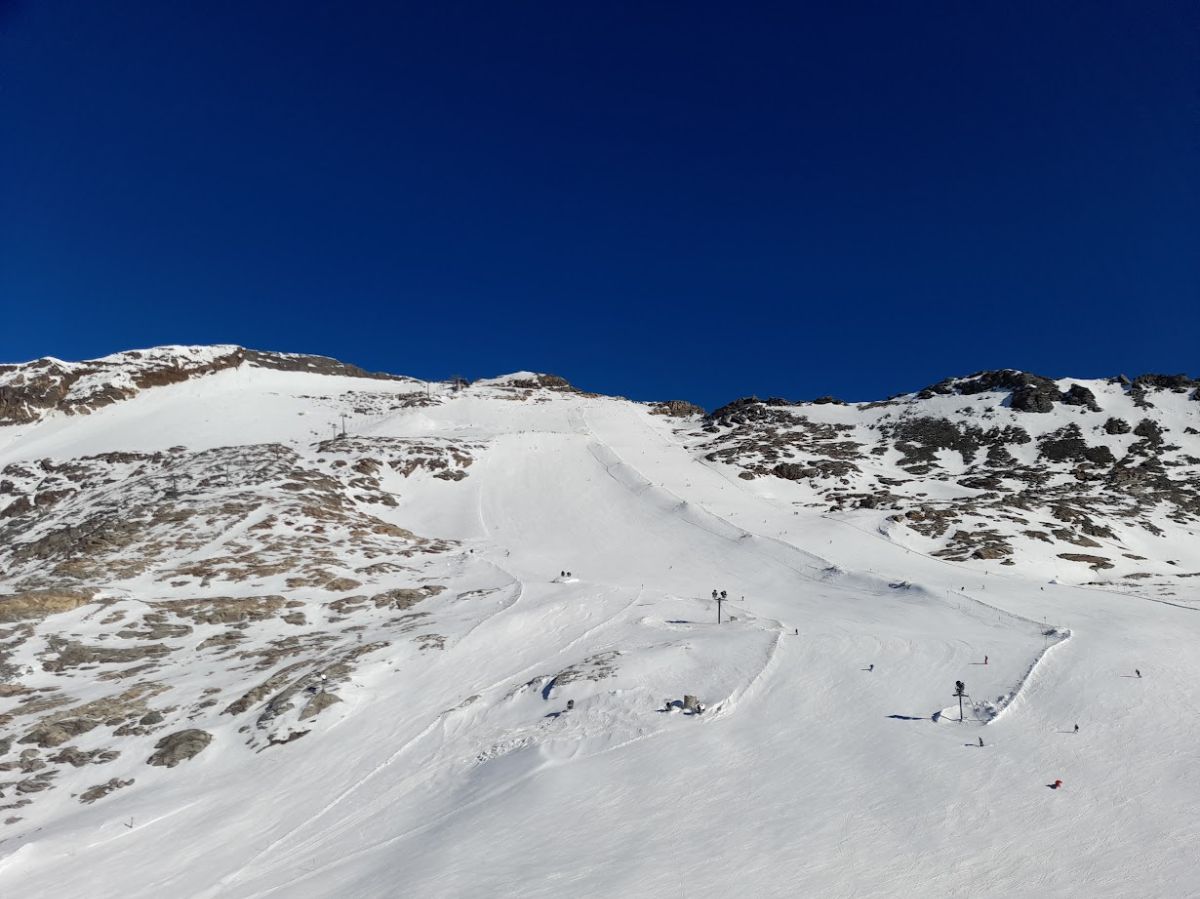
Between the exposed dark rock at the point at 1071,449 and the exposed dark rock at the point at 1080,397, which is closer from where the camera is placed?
the exposed dark rock at the point at 1071,449

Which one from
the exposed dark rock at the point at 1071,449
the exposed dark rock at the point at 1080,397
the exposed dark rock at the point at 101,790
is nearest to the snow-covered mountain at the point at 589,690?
the exposed dark rock at the point at 101,790

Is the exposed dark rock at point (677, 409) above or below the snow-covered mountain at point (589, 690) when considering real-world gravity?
above

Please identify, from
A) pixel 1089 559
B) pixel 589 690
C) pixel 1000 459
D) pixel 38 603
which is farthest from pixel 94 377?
pixel 1000 459

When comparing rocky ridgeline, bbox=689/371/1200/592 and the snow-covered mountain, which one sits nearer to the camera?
the snow-covered mountain

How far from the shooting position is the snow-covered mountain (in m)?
9.88

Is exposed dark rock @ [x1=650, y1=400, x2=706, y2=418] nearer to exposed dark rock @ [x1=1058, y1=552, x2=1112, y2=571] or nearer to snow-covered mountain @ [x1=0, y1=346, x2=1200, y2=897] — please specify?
snow-covered mountain @ [x1=0, y1=346, x2=1200, y2=897]

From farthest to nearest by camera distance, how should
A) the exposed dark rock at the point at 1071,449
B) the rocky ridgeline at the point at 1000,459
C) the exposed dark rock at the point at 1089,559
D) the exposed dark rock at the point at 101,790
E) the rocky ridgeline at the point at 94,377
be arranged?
the rocky ridgeline at the point at 94,377 < the exposed dark rock at the point at 1071,449 < the rocky ridgeline at the point at 1000,459 < the exposed dark rock at the point at 1089,559 < the exposed dark rock at the point at 101,790

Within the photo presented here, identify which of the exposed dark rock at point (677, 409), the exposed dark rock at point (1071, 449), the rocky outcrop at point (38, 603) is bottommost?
the rocky outcrop at point (38, 603)

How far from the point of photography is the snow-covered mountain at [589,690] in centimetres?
988

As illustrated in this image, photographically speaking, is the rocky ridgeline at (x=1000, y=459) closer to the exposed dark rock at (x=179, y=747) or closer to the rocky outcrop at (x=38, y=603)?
the exposed dark rock at (x=179, y=747)

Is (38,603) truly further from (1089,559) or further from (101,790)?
(1089,559)

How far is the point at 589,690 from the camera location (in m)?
16.2

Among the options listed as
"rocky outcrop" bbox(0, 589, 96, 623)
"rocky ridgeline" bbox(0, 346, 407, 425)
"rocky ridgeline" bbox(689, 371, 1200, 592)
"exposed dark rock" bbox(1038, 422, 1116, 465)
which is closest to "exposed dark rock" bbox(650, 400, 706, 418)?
"rocky ridgeline" bbox(689, 371, 1200, 592)

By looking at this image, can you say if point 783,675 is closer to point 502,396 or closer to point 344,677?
point 344,677
